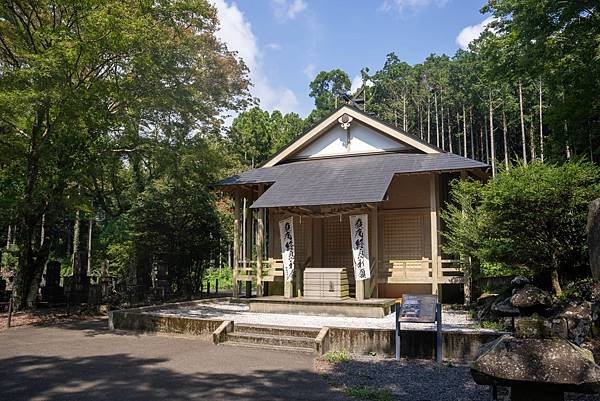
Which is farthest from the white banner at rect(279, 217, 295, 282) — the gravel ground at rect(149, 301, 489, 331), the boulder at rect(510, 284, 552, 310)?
the boulder at rect(510, 284, 552, 310)

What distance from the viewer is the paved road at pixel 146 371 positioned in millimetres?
6188

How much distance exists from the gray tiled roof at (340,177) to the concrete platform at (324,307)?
2860 mm

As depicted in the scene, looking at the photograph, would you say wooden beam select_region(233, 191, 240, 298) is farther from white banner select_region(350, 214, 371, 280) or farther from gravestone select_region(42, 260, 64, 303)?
gravestone select_region(42, 260, 64, 303)

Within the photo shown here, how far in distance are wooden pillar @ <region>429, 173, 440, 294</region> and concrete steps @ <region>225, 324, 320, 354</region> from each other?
217 inches

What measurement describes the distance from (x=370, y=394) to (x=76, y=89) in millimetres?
9843

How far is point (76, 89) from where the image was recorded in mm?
11414

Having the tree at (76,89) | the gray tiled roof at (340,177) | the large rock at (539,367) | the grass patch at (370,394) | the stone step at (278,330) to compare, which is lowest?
the grass patch at (370,394)

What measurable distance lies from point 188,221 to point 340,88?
47.1 meters

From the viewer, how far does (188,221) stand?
19078mm

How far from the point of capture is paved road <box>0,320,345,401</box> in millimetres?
6188

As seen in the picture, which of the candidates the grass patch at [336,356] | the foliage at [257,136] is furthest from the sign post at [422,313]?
the foliage at [257,136]

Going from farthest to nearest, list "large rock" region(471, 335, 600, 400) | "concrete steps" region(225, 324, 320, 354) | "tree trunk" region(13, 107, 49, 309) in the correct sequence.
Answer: "tree trunk" region(13, 107, 49, 309) → "concrete steps" region(225, 324, 320, 354) → "large rock" region(471, 335, 600, 400)

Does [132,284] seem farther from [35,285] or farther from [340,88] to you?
[340,88]

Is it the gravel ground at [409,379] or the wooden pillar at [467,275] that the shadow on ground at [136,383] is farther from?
the wooden pillar at [467,275]
